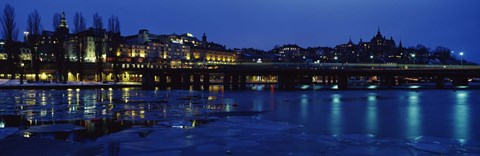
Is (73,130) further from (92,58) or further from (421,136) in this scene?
(92,58)

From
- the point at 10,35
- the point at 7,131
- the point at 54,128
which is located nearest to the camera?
the point at 7,131

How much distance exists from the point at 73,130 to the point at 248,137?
7144mm

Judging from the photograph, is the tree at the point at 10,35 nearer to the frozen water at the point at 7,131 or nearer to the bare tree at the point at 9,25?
the bare tree at the point at 9,25

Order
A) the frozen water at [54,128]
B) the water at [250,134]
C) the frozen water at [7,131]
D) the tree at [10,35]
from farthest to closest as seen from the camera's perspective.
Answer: the tree at [10,35]
the frozen water at [54,128]
the frozen water at [7,131]
the water at [250,134]

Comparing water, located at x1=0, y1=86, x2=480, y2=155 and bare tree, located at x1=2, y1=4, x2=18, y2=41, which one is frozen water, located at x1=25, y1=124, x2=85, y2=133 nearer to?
water, located at x1=0, y1=86, x2=480, y2=155

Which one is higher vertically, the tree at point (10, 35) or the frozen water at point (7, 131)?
the tree at point (10, 35)

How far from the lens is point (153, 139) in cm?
1475

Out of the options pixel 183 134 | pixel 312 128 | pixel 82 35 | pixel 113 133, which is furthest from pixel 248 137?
pixel 82 35

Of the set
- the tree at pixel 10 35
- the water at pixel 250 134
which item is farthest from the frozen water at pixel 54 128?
the tree at pixel 10 35

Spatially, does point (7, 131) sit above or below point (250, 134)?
above

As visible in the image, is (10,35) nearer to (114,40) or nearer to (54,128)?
(114,40)

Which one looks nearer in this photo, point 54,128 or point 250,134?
point 250,134

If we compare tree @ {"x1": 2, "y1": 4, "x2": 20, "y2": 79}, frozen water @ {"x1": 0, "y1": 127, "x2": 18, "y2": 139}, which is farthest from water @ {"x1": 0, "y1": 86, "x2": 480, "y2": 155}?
tree @ {"x1": 2, "y1": 4, "x2": 20, "y2": 79}

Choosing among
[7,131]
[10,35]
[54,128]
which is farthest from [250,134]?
[10,35]
